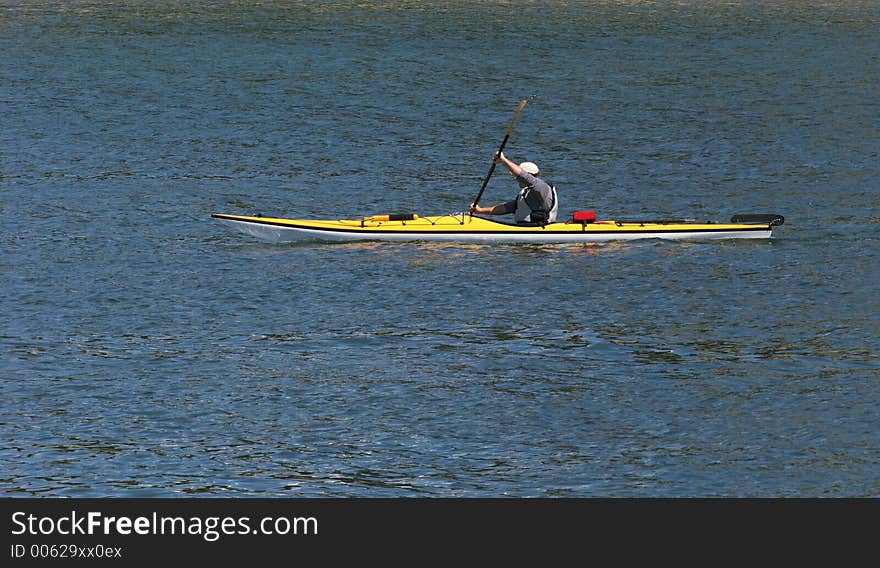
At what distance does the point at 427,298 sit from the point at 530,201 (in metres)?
4.32

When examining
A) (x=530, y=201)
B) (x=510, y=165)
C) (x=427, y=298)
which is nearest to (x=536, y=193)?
(x=530, y=201)

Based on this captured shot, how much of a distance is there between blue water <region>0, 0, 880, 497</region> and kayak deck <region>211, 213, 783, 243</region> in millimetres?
287

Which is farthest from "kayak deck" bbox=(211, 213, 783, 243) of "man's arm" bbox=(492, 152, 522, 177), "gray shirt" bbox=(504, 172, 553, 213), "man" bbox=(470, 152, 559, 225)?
"man's arm" bbox=(492, 152, 522, 177)

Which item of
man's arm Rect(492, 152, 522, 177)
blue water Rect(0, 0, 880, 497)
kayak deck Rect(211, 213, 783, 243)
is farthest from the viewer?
kayak deck Rect(211, 213, 783, 243)

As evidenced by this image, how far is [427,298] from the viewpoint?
96.1ft

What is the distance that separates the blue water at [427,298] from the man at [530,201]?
28.0 inches

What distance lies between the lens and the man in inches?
1275

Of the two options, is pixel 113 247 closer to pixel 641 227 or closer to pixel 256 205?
pixel 256 205

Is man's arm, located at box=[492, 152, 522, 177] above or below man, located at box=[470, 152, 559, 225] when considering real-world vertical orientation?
above

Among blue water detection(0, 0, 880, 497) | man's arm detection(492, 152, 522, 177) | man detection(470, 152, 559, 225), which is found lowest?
blue water detection(0, 0, 880, 497)

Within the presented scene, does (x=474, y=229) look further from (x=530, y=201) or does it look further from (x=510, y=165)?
(x=510, y=165)

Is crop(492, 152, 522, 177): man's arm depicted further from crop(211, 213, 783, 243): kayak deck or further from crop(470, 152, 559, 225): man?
crop(211, 213, 783, 243): kayak deck
